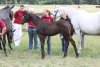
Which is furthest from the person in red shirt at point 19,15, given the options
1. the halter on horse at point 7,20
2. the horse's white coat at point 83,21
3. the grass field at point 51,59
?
the horse's white coat at point 83,21

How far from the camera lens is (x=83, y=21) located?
35.1 feet

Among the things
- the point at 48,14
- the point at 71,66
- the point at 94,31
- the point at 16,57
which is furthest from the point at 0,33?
the point at 94,31

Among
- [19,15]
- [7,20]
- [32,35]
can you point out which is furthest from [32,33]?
[7,20]

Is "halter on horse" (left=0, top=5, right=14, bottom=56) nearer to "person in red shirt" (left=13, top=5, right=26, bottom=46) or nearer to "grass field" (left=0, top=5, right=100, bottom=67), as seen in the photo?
"person in red shirt" (left=13, top=5, right=26, bottom=46)

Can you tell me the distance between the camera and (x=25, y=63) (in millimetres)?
9203

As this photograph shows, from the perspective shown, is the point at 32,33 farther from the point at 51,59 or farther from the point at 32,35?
the point at 51,59

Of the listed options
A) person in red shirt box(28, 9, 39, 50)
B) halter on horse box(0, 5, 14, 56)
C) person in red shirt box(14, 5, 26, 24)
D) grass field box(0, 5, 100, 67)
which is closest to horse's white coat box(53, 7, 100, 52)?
grass field box(0, 5, 100, 67)

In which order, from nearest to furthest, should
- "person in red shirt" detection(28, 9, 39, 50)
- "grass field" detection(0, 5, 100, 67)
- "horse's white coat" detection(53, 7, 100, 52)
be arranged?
"grass field" detection(0, 5, 100, 67) < "horse's white coat" detection(53, 7, 100, 52) < "person in red shirt" detection(28, 9, 39, 50)

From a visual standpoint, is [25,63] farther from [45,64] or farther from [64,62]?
[64,62]

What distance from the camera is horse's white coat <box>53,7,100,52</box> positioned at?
1045 cm

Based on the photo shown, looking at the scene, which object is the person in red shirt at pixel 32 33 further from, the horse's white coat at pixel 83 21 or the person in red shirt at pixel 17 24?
the horse's white coat at pixel 83 21

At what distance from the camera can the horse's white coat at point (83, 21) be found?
412 inches

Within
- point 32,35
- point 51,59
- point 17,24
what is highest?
point 17,24

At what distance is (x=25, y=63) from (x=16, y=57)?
124 cm
